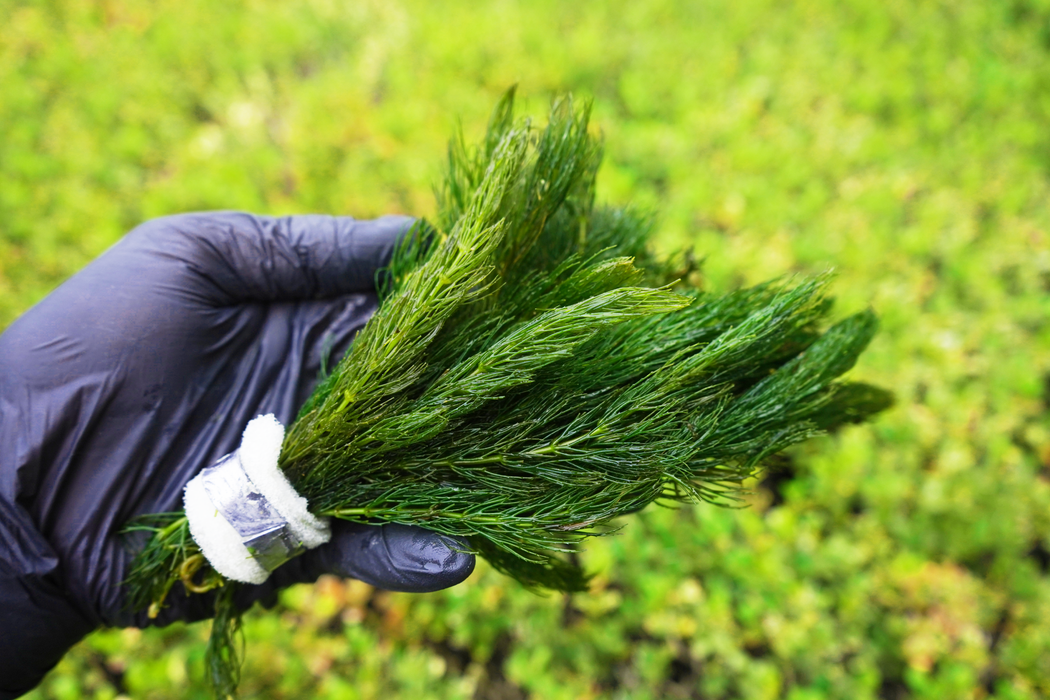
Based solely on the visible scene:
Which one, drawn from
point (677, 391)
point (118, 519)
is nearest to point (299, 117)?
point (118, 519)

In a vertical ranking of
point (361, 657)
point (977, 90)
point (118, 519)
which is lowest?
point (361, 657)

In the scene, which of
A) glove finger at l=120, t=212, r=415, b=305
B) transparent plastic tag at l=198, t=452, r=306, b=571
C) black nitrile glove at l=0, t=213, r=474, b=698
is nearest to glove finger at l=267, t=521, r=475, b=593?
black nitrile glove at l=0, t=213, r=474, b=698

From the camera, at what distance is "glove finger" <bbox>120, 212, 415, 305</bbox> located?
4.62 ft

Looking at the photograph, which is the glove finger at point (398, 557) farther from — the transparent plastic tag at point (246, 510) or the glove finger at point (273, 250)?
the glove finger at point (273, 250)

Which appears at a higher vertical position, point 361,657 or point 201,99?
point 201,99

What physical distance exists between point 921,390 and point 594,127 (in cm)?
182

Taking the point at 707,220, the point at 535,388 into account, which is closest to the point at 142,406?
the point at 535,388

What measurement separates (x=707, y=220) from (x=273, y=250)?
1.96 metres

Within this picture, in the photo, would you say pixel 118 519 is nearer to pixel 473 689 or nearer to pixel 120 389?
pixel 120 389

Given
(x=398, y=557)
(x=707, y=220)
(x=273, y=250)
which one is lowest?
(x=398, y=557)

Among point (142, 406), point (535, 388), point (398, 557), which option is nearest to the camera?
point (535, 388)

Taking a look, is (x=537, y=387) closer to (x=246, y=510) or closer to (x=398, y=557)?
(x=398, y=557)

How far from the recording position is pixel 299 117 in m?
2.80

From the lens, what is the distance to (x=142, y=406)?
1299 millimetres
